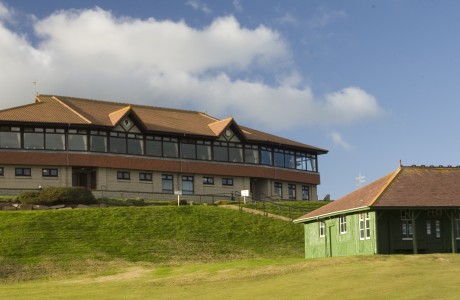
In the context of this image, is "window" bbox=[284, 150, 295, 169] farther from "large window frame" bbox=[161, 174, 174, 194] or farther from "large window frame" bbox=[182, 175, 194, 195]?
"large window frame" bbox=[161, 174, 174, 194]

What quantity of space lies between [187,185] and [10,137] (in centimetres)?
1764

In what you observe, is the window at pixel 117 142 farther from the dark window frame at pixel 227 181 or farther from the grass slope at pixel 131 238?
the grass slope at pixel 131 238

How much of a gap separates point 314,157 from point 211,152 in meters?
14.0

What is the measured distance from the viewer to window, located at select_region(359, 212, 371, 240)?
4834 centimetres

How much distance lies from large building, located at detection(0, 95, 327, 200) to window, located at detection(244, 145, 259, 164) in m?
0.10

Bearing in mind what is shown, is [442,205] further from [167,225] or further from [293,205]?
[293,205]

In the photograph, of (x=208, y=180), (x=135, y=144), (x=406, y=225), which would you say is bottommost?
(x=406, y=225)

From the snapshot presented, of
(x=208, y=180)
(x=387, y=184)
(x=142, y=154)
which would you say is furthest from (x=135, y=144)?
(x=387, y=184)

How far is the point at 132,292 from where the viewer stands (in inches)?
1553

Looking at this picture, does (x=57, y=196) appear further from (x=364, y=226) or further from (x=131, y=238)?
(x=364, y=226)

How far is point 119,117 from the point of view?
80.2m

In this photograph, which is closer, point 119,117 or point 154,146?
point 119,117

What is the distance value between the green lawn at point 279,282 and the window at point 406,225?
3.48 m

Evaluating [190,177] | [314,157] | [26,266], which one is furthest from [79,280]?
[314,157]
